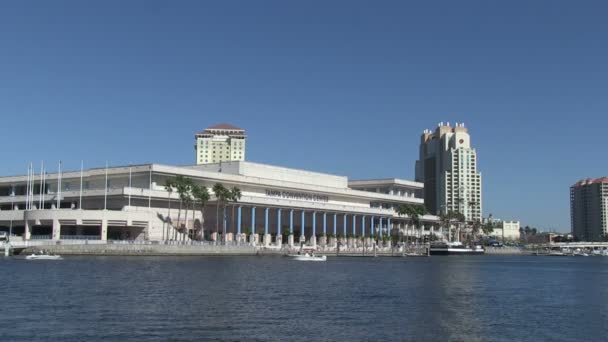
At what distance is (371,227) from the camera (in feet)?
641

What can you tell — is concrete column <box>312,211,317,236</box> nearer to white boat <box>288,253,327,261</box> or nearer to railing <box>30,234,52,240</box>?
white boat <box>288,253,327,261</box>

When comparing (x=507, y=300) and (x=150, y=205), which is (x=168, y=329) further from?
(x=150, y=205)

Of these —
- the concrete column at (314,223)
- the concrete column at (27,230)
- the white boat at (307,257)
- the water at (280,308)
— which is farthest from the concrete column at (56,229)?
the concrete column at (314,223)

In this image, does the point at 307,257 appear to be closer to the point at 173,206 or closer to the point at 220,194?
the point at 220,194

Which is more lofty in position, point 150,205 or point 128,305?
point 150,205

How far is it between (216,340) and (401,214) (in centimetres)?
16355

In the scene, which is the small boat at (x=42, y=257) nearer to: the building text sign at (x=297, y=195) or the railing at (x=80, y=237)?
the railing at (x=80, y=237)

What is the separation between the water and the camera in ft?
135

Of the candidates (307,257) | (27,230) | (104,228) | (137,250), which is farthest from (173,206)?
(307,257)

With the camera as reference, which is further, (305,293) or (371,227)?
(371,227)

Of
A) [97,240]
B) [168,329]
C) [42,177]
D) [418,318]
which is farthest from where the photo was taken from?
[42,177]

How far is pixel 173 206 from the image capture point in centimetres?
14700

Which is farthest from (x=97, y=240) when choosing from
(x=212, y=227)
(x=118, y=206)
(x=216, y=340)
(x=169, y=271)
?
(x=216, y=340)

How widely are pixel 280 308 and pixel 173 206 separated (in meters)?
98.6
